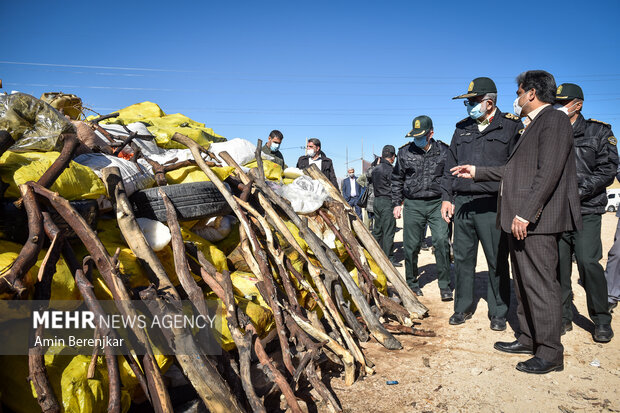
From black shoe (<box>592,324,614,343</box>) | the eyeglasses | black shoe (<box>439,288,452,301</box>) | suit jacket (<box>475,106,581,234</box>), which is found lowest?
black shoe (<box>439,288,452,301</box>)

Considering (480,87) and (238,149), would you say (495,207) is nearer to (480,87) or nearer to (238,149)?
(480,87)

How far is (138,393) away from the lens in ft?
6.29

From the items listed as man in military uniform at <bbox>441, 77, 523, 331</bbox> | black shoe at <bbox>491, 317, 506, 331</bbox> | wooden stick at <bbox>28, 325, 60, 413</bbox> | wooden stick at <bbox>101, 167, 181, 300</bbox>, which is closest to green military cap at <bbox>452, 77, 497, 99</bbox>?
man in military uniform at <bbox>441, 77, 523, 331</bbox>

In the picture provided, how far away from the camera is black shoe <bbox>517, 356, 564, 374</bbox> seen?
2512 millimetres

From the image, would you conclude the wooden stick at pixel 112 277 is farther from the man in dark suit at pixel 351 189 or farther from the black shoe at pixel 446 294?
the man in dark suit at pixel 351 189

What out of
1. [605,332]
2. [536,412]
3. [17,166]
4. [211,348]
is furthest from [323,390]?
[605,332]

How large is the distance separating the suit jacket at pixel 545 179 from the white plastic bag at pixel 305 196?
1709 millimetres

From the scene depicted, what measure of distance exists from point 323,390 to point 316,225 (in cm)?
183

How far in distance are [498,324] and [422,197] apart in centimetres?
164

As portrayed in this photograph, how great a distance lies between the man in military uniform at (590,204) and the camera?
121 inches

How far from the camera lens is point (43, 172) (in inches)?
84.2

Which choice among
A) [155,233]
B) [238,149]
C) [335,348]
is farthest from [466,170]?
[238,149]

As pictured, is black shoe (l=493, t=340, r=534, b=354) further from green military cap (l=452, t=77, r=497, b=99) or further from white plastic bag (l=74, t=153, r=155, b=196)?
white plastic bag (l=74, t=153, r=155, b=196)

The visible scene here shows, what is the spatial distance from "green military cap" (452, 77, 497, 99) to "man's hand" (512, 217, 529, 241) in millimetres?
1408
